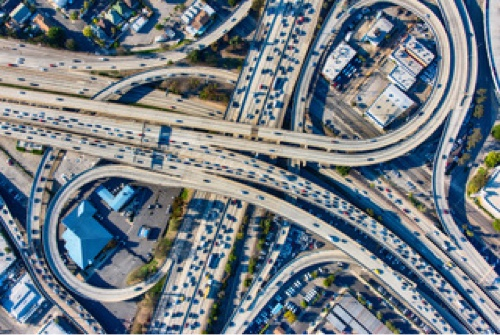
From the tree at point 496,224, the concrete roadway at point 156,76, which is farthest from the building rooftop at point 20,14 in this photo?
the tree at point 496,224

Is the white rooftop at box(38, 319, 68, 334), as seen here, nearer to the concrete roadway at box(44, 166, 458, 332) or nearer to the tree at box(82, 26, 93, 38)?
the concrete roadway at box(44, 166, 458, 332)

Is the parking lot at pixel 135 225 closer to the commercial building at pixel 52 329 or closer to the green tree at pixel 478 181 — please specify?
the commercial building at pixel 52 329

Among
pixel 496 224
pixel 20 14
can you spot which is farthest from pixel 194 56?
pixel 496 224

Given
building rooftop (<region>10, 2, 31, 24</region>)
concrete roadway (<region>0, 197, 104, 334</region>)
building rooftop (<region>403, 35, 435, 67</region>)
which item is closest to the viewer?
concrete roadway (<region>0, 197, 104, 334</region>)

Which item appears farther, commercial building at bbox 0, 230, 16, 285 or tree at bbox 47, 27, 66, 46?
tree at bbox 47, 27, 66, 46

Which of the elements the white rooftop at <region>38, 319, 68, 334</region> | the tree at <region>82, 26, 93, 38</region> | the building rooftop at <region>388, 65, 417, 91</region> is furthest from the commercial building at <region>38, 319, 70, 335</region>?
the building rooftop at <region>388, 65, 417, 91</region>

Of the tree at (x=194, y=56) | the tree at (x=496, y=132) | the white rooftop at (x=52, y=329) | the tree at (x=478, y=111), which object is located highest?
the tree at (x=478, y=111)

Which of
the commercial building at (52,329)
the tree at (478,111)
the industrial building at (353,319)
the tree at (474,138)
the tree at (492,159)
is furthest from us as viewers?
the tree at (478,111)

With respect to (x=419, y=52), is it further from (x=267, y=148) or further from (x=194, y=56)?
(x=194, y=56)
